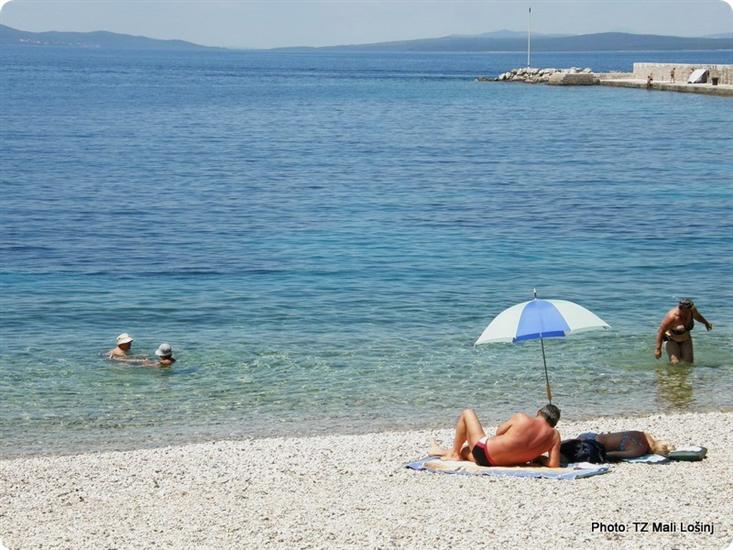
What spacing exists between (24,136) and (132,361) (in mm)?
48111

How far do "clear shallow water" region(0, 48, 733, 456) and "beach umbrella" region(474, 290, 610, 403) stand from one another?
8.82 feet

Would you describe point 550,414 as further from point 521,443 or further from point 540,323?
point 540,323

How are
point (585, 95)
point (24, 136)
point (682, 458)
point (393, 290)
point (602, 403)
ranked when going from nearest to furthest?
point (682, 458)
point (602, 403)
point (393, 290)
point (24, 136)
point (585, 95)

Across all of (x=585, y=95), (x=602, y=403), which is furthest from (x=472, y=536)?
(x=585, y=95)

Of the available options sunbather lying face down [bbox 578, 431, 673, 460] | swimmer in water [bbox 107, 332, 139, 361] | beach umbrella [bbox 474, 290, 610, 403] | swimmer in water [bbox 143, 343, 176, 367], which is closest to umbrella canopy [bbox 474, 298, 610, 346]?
beach umbrella [bbox 474, 290, 610, 403]

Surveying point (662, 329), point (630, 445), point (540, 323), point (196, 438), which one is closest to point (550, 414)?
point (630, 445)

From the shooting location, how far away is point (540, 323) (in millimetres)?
12398

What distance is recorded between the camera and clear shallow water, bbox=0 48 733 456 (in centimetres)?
1595

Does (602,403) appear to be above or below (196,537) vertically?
below

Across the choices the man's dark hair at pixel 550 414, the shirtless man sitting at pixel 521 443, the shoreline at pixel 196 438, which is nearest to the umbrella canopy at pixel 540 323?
the man's dark hair at pixel 550 414

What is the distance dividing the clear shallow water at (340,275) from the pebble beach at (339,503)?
231 cm

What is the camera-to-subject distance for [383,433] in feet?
46.4

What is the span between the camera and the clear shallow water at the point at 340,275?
15953 millimetres

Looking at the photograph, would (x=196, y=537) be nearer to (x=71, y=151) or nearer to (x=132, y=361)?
(x=132, y=361)
